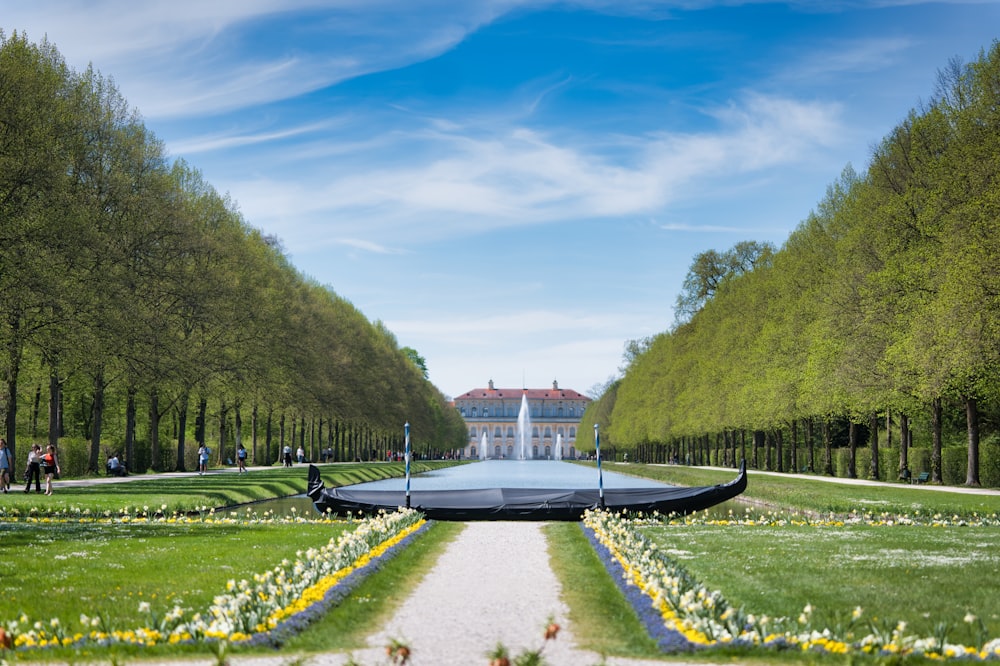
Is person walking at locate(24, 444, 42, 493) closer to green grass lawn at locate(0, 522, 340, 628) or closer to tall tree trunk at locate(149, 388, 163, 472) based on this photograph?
green grass lawn at locate(0, 522, 340, 628)

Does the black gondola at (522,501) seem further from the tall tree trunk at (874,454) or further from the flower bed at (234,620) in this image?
the tall tree trunk at (874,454)

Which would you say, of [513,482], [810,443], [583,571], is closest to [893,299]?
[810,443]

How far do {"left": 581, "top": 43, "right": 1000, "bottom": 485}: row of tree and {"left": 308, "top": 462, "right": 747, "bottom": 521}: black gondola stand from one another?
392 inches

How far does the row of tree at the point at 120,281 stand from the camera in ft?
107

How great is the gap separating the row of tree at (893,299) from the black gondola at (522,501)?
996cm

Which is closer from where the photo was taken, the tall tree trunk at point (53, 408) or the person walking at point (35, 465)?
the person walking at point (35, 465)

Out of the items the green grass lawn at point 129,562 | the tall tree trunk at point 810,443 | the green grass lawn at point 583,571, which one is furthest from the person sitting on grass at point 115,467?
the tall tree trunk at point 810,443

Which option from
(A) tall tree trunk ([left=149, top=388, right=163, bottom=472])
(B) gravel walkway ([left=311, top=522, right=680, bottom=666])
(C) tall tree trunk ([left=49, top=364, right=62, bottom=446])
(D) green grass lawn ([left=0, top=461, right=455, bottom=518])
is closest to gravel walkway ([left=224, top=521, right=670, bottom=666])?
(B) gravel walkway ([left=311, top=522, right=680, bottom=666])

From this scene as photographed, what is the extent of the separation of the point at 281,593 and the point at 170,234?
115ft

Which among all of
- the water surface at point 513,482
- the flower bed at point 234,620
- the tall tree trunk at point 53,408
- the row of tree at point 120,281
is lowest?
the water surface at point 513,482

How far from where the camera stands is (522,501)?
25.2m

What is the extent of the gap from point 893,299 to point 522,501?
19254mm

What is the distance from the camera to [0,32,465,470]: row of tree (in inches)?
1287

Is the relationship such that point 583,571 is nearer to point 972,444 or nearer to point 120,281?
point 972,444
